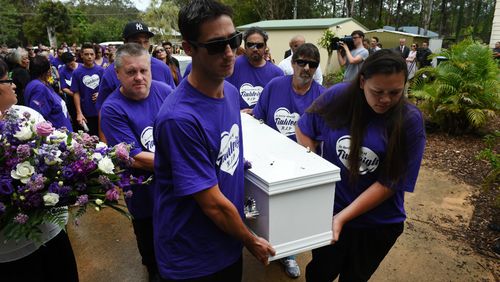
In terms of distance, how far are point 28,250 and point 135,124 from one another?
3.02 ft

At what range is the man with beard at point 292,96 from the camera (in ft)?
8.91

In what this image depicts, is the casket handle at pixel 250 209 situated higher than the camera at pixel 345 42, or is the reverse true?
the camera at pixel 345 42

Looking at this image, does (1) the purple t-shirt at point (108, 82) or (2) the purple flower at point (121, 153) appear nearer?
(2) the purple flower at point (121, 153)

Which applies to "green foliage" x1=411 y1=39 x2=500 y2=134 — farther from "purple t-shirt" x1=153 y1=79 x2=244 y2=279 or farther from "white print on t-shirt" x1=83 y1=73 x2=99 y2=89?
"purple t-shirt" x1=153 y1=79 x2=244 y2=279

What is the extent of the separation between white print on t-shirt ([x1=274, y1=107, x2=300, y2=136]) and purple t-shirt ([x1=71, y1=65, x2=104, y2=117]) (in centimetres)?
353

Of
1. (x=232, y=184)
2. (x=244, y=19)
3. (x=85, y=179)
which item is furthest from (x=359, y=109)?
(x=244, y=19)

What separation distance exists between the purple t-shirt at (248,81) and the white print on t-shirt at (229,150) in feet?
6.84

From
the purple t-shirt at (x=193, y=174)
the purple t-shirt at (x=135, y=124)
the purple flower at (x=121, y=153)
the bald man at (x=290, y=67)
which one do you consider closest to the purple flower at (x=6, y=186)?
the purple flower at (x=121, y=153)

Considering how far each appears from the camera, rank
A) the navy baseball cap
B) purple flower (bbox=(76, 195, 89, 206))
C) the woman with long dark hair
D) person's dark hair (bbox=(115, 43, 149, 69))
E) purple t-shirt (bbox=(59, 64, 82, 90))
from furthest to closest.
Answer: purple t-shirt (bbox=(59, 64, 82, 90)) < the navy baseball cap < person's dark hair (bbox=(115, 43, 149, 69)) < the woman with long dark hair < purple flower (bbox=(76, 195, 89, 206))

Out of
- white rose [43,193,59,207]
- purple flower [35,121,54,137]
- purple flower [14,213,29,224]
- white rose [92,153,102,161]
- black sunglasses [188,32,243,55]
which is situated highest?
black sunglasses [188,32,243,55]

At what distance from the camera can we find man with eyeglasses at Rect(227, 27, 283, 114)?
3561mm

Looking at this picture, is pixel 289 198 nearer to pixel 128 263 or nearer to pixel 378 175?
pixel 378 175

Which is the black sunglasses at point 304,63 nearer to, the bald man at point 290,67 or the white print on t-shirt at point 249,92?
the white print on t-shirt at point 249,92

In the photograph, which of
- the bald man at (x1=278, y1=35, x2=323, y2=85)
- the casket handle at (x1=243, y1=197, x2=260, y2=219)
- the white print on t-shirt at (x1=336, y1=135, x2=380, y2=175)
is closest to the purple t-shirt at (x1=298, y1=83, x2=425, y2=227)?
the white print on t-shirt at (x1=336, y1=135, x2=380, y2=175)
